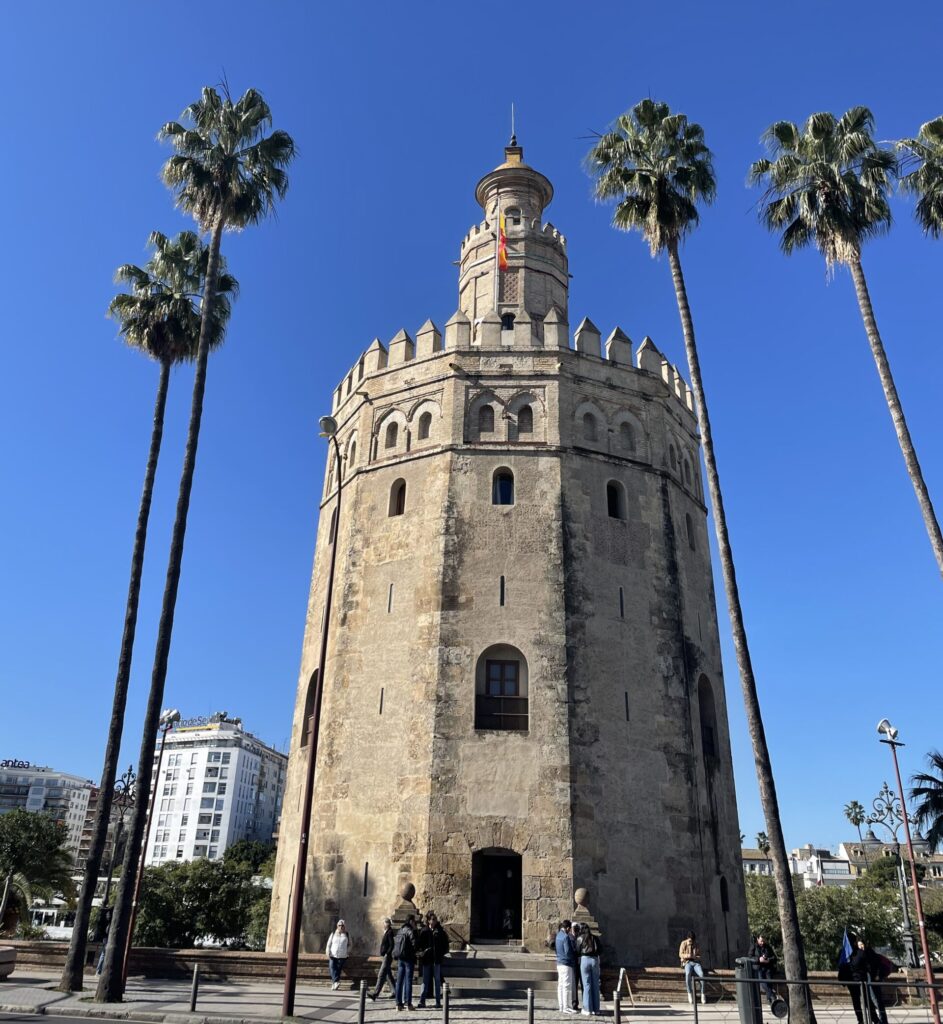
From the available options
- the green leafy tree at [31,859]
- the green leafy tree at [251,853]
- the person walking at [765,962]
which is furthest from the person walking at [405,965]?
the green leafy tree at [251,853]

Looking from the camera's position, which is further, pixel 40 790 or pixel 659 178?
pixel 40 790

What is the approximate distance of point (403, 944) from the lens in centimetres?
1312

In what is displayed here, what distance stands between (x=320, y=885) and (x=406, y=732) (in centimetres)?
407

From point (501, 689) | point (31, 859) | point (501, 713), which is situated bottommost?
point (31, 859)

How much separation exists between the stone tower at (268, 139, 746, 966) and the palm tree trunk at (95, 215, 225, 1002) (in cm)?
→ 576

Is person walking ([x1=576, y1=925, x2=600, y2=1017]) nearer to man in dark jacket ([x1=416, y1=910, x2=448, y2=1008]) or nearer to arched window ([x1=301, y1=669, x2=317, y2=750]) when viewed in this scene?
man in dark jacket ([x1=416, y1=910, x2=448, y2=1008])

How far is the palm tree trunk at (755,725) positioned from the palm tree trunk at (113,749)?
464 inches

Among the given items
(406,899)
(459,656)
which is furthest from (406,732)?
(406,899)

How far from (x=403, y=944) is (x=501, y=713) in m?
6.83

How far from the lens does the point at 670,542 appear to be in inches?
884

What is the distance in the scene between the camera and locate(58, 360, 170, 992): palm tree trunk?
1429 centimetres

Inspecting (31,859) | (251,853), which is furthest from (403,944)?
A: (251,853)

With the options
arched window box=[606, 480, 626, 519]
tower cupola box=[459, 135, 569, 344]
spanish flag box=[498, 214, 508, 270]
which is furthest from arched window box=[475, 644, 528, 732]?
spanish flag box=[498, 214, 508, 270]

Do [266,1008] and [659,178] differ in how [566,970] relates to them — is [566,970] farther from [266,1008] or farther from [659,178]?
[659,178]
